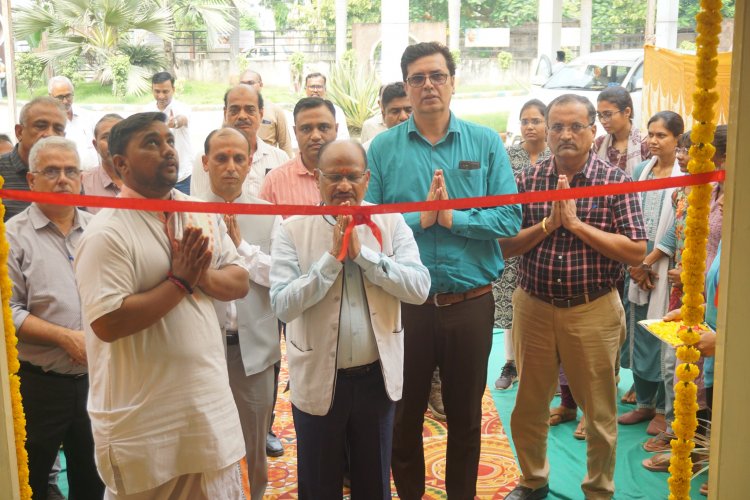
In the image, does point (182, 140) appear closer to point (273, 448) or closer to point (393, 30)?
point (273, 448)

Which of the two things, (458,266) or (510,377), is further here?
(510,377)

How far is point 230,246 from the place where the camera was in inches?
108

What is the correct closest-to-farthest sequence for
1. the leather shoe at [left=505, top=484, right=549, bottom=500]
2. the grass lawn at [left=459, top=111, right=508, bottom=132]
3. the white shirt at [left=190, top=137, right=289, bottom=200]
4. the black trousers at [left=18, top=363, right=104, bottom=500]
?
the black trousers at [left=18, top=363, right=104, bottom=500], the leather shoe at [left=505, top=484, right=549, bottom=500], the white shirt at [left=190, top=137, right=289, bottom=200], the grass lawn at [left=459, top=111, right=508, bottom=132]

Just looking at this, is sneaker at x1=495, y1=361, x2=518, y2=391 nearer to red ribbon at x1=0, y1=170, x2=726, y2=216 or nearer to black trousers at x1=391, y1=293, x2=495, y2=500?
black trousers at x1=391, y1=293, x2=495, y2=500

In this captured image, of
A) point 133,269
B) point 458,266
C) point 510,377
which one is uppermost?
point 133,269

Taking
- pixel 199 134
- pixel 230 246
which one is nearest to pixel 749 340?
pixel 230 246

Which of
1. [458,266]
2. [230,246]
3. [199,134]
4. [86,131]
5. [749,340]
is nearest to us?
[749,340]

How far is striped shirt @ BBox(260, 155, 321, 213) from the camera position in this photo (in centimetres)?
401

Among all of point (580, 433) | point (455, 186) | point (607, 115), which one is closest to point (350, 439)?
point (455, 186)

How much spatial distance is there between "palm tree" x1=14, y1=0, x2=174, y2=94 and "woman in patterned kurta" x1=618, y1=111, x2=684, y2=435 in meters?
13.2

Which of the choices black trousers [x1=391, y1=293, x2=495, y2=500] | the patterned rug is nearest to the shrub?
the patterned rug

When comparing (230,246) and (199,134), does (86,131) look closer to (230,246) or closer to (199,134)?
(230,246)

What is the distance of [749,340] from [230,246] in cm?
159

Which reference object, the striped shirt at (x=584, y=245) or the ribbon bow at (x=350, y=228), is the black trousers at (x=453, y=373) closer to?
the striped shirt at (x=584, y=245)
